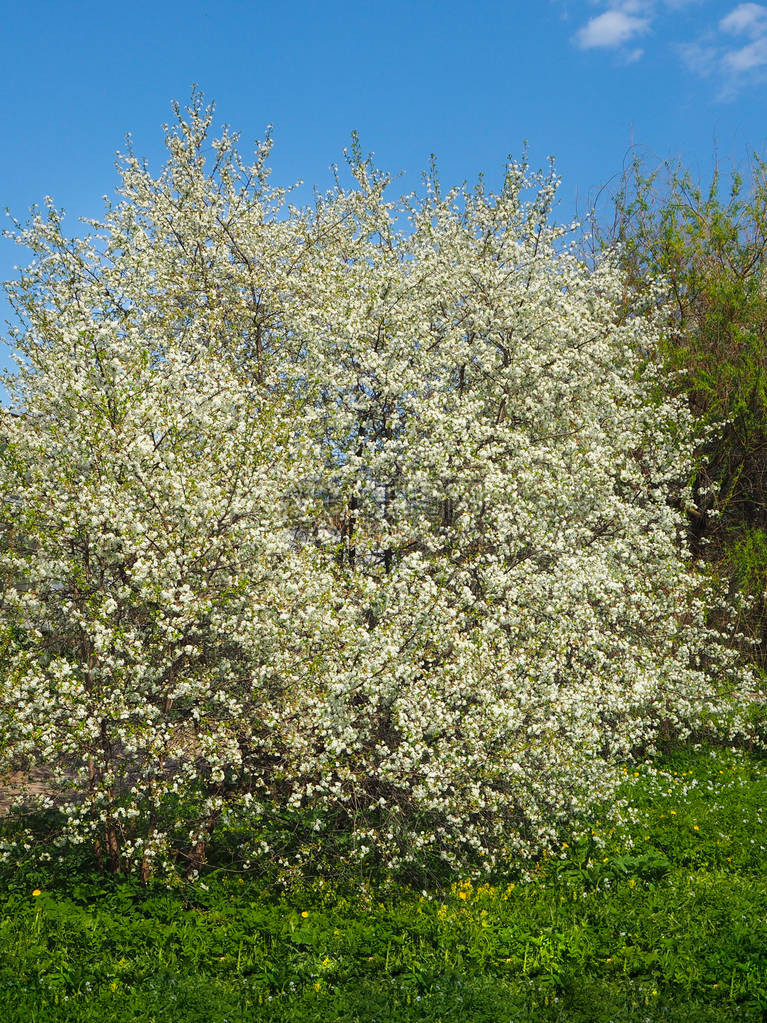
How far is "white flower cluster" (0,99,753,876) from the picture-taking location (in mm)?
7520

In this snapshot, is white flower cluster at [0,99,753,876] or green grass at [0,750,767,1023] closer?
green grass at [0,750,767,1023]

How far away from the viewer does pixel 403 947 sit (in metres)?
6.67

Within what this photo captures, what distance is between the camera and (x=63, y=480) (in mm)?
7473

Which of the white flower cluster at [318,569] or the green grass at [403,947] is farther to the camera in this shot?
the white flower cluster at [318,569]

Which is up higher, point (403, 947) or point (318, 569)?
point (318, 569)

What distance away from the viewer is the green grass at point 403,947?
592 cm

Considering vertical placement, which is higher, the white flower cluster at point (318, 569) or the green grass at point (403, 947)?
the white flower cluster at point (318, 569)

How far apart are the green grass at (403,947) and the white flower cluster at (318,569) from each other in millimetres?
521

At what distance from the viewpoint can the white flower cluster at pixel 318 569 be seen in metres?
7.52

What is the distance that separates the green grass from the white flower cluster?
0.52 meters

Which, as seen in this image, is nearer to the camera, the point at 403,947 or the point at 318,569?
the point at 403,947

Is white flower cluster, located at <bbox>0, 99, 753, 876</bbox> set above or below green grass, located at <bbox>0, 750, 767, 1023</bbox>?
above

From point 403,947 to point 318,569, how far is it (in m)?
3.54

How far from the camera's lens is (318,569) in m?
8.70
